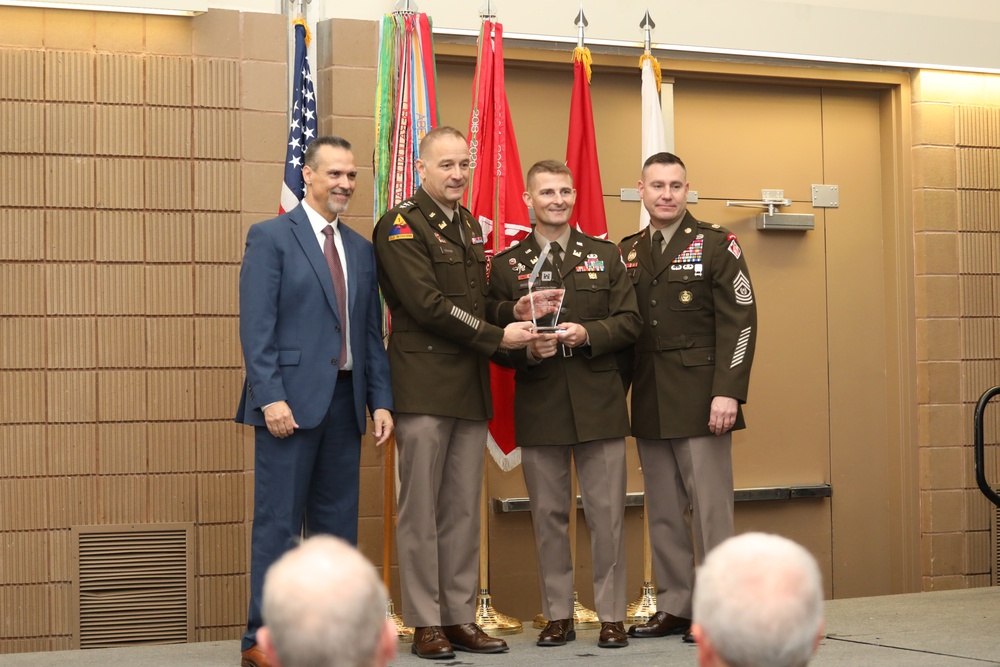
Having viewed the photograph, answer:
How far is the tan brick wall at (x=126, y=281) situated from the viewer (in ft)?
13.4

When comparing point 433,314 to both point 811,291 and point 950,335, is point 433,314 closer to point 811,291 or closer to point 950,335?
point 811,291

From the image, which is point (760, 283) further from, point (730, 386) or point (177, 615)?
point (177, 615)

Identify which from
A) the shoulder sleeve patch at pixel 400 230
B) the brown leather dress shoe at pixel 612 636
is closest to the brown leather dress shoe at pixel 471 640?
the brown leather dress shoe at pixel 612 636

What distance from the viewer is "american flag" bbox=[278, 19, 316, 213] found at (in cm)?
398

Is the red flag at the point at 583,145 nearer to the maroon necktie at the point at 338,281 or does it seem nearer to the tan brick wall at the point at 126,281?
the tan brick wall at the point at 126,281

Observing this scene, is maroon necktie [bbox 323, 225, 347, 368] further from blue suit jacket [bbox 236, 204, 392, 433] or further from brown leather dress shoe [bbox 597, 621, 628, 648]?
brown leather dress shoe [bbox 597, 621, 628, 648]

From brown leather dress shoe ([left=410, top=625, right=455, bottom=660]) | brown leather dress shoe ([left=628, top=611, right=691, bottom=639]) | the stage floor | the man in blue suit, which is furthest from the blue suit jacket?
brown leather dress shoe ([left=628, top=611, right=691, bottom=639])

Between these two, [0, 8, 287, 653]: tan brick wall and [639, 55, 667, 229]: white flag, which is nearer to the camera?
[0, 8, 287, 653]: tan brick wall

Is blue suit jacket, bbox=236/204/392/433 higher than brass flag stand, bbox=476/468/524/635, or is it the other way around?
blue suit jacket, bbox=236/204/392/433

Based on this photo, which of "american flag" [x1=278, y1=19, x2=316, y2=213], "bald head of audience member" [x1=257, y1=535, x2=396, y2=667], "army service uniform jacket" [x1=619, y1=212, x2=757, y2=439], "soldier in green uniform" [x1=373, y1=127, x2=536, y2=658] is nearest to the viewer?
"bald head of audience member" [x1=257, y1=535, x2=396, y2=667]

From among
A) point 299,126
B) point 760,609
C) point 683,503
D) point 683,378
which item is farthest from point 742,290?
point 760,609

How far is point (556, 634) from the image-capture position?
369 cm

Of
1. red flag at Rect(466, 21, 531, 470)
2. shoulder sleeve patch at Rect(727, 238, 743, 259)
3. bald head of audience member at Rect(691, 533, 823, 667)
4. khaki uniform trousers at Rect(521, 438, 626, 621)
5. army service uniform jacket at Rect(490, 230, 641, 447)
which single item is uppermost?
red flag at Rect(466, 21, 531, 470)

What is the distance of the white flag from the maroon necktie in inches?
56.0
